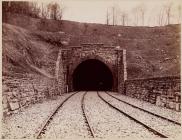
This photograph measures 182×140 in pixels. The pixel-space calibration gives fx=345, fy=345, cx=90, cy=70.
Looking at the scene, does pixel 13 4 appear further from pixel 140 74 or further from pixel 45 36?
pixel 140 74

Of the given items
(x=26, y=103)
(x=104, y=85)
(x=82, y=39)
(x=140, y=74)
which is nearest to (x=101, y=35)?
(x=82, y=39)

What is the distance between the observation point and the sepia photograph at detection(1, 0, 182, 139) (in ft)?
32.1

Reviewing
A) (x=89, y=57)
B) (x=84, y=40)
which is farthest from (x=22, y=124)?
(x=84, y=40)

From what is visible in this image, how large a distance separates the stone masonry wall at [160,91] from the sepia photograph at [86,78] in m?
0.04

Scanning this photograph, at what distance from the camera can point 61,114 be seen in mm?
12617

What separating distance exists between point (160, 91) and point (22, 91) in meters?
6.18

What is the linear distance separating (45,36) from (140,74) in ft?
36.4

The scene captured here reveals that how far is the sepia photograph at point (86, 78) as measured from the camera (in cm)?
978

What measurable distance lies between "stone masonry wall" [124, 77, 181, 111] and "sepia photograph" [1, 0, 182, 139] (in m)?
0.04

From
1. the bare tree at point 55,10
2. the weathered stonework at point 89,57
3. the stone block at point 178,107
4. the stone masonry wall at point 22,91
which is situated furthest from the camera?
the bare tree at point 55,10

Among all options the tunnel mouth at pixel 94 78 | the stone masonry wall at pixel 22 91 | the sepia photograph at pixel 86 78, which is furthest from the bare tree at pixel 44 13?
the stone masonry wall at pixel 22 91

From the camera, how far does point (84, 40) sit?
120ft

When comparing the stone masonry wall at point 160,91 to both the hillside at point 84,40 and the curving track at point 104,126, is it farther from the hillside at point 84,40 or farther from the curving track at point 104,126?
the hillside at point 84,40

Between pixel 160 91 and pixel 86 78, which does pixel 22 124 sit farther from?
pixel 86 78
